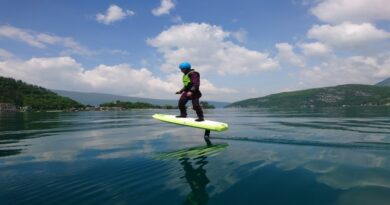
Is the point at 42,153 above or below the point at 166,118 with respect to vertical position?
below

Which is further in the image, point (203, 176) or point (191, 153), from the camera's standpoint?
point (191, 153)

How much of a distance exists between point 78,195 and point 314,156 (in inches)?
311

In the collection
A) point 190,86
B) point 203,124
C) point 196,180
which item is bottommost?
point 196,180

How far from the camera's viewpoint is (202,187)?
7.04 meters

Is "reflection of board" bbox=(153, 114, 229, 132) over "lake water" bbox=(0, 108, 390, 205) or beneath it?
over

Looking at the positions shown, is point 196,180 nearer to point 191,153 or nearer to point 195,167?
point 195,167

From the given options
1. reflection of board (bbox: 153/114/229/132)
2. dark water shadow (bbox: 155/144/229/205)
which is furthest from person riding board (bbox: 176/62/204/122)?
dark water shadow (bbox: 155/144/229/205)

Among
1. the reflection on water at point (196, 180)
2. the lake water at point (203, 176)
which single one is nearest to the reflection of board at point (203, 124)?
the lake water at point (203, 176)

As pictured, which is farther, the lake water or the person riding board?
the person riding board

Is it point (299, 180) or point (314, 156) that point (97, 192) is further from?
point (314, 156)

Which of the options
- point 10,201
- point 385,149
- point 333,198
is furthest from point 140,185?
point 385,149

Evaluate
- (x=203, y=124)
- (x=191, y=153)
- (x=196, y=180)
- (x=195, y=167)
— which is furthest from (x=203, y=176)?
(x=203, y=124)

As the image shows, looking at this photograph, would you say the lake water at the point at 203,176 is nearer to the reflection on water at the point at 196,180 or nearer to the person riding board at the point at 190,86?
the reflection on water at the point at 196,180

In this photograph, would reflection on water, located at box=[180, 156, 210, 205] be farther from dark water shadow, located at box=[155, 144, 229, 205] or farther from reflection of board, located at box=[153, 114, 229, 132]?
reflection of board, located at box=[153, 114, 229, 132]
